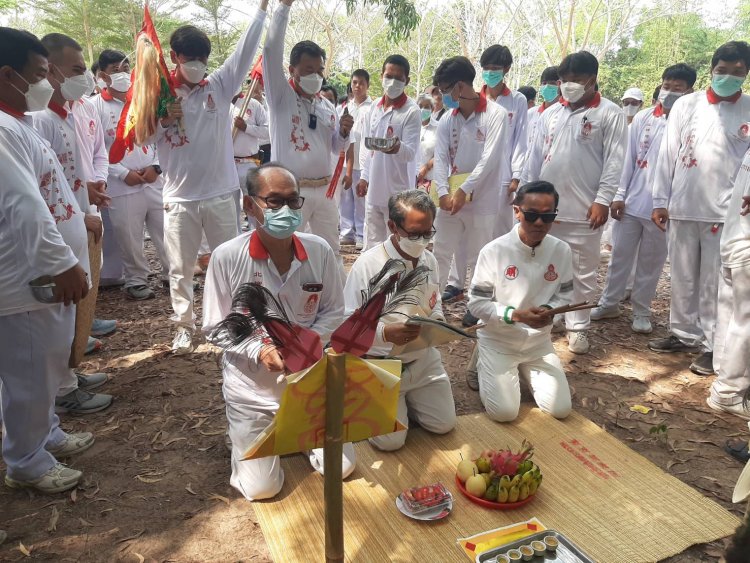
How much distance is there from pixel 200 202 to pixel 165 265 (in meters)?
2.66

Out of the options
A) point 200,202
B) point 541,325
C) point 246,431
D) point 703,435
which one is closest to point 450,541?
point 246,431

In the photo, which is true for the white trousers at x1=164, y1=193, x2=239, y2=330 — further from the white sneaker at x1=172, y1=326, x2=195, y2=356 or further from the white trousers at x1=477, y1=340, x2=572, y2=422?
the white trousers at x1=477, y1=340, x2=572, y2=422

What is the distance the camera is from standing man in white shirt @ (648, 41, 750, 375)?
464 cm

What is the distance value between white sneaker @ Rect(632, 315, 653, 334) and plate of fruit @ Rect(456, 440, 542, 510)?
10.8ft

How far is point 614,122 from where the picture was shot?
16.3ft

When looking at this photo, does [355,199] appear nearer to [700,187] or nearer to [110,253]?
[110,253]

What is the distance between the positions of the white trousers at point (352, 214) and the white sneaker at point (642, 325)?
506 centimetres

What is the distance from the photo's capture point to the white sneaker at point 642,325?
580 cm

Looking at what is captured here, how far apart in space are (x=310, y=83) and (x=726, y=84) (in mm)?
3655

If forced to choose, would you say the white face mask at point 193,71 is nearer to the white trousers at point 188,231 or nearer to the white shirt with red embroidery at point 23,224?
the white trousers at point 188,231

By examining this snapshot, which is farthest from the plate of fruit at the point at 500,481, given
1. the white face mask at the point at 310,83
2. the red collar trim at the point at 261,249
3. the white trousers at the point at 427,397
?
the white face mask at the point at 310,83

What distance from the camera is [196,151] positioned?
4.69 metres

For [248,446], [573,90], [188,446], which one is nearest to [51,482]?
[188,446]

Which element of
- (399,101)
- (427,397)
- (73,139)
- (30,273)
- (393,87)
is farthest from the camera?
(399,101)
